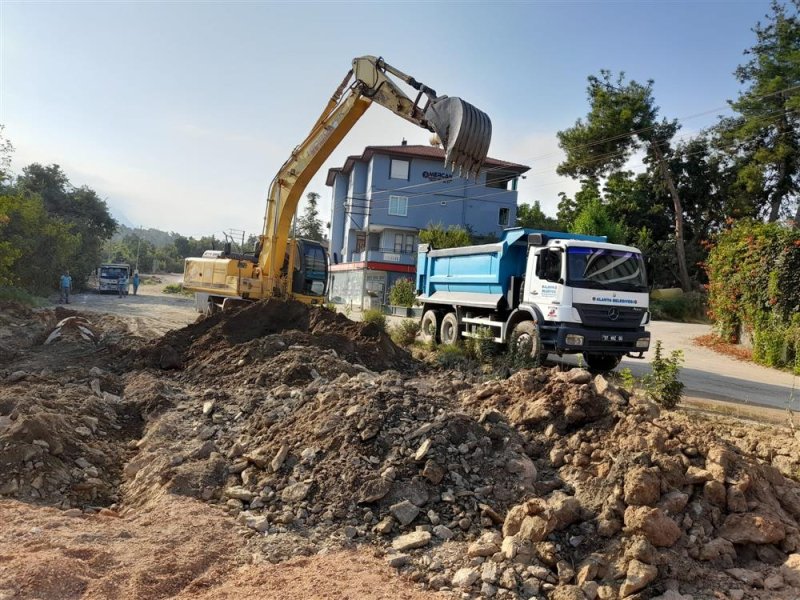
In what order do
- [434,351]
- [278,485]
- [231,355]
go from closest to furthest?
1. [278,485]
2. [231,355]
3. [434,351]

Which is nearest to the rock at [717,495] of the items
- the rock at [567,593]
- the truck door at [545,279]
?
the rock at [567,593]

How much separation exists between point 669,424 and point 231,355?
7.23 metres

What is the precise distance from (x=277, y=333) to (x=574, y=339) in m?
5.53

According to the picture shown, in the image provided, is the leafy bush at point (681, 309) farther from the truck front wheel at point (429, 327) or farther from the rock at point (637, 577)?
the rock at point (637, 577)

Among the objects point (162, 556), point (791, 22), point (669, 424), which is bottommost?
point (162, 556)

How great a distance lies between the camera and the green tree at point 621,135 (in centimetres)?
3512

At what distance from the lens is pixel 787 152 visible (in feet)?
103

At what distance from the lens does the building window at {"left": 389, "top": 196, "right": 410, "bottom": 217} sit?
1638 inches

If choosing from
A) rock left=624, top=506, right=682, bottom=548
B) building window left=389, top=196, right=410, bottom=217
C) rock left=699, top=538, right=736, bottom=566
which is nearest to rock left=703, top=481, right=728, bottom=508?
rock left=699, top=538, right=736, bottom=566

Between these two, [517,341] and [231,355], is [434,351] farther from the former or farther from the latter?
[231,355]

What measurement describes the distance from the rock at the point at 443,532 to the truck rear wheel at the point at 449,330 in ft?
30.4

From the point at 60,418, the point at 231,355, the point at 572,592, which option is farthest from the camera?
the point at 231,355

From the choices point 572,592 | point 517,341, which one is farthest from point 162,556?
point 517,341

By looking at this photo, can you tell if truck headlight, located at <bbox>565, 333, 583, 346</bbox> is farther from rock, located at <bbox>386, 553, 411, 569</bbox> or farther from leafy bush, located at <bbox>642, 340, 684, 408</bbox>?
rock, located at <bbox>386, 553, 411, 569</bbox>
